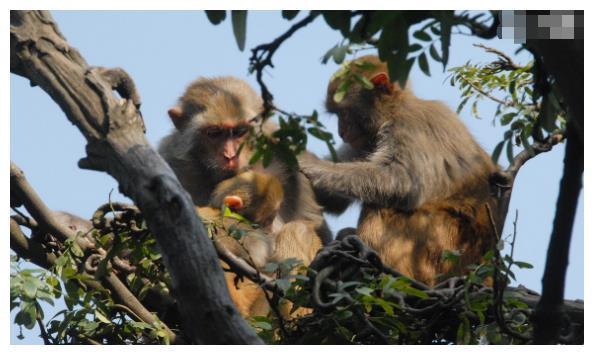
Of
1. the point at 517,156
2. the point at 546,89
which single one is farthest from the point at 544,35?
the point at 517,156

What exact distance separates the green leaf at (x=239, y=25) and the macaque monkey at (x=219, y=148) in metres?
3.96

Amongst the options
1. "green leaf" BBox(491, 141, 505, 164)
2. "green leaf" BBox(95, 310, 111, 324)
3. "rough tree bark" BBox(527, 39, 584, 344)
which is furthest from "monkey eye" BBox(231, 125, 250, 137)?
"rough tree bark" BBox(527, 39, 584, 344)

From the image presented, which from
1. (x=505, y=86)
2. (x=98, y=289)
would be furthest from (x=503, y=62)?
(x=98, y=289)

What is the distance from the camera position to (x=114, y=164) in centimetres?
464

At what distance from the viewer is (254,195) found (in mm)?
7594

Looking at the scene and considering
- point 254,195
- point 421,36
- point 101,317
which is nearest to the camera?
point 421,36

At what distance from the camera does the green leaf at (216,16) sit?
430 cm

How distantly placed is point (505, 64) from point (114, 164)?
3909 millimetres

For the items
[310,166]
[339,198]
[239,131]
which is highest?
[239,131]

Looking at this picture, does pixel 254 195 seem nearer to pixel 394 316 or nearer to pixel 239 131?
pixel 239 131

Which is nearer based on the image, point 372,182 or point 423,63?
point 423,63

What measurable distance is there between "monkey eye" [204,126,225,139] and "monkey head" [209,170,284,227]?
788mm

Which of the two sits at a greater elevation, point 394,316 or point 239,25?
point 239,25

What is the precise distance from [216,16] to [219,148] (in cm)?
408
